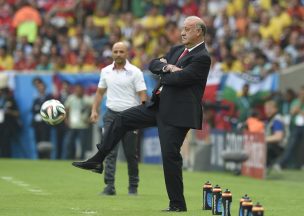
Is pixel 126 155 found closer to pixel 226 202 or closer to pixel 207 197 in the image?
→ pixel 207 197

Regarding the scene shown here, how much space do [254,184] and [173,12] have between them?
12693 millimetres

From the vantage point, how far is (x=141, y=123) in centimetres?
1274

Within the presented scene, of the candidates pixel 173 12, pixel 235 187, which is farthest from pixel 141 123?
pixel 173 12

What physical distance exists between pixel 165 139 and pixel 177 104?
1.47 feet

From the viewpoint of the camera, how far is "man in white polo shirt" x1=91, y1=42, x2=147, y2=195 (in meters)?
15.5

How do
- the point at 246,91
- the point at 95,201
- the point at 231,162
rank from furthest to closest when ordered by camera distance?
the point at 246,91, the point at 231,162, the point at 95,201

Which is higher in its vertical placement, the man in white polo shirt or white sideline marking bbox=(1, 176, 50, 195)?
the man in white polo shirt

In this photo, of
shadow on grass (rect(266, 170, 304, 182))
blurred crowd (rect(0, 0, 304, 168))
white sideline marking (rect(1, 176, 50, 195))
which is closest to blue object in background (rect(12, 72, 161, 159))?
blurred crowd (rect(0, 0, 304, 168))

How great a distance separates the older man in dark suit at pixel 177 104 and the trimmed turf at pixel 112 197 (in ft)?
1.81

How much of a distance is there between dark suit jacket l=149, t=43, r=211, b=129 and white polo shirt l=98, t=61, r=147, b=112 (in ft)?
9.84

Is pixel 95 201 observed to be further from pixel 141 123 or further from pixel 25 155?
pixel 25 155

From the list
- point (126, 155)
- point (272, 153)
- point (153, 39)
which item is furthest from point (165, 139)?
point (153, 39)

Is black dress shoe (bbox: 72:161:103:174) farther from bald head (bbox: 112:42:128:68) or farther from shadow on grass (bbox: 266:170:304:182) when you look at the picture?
shadow on grass (bbox: 266:170:304:182)

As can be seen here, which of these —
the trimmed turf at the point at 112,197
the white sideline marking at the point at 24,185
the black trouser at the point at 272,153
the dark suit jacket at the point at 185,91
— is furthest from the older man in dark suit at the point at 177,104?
the black trouser at the point at 272,153
